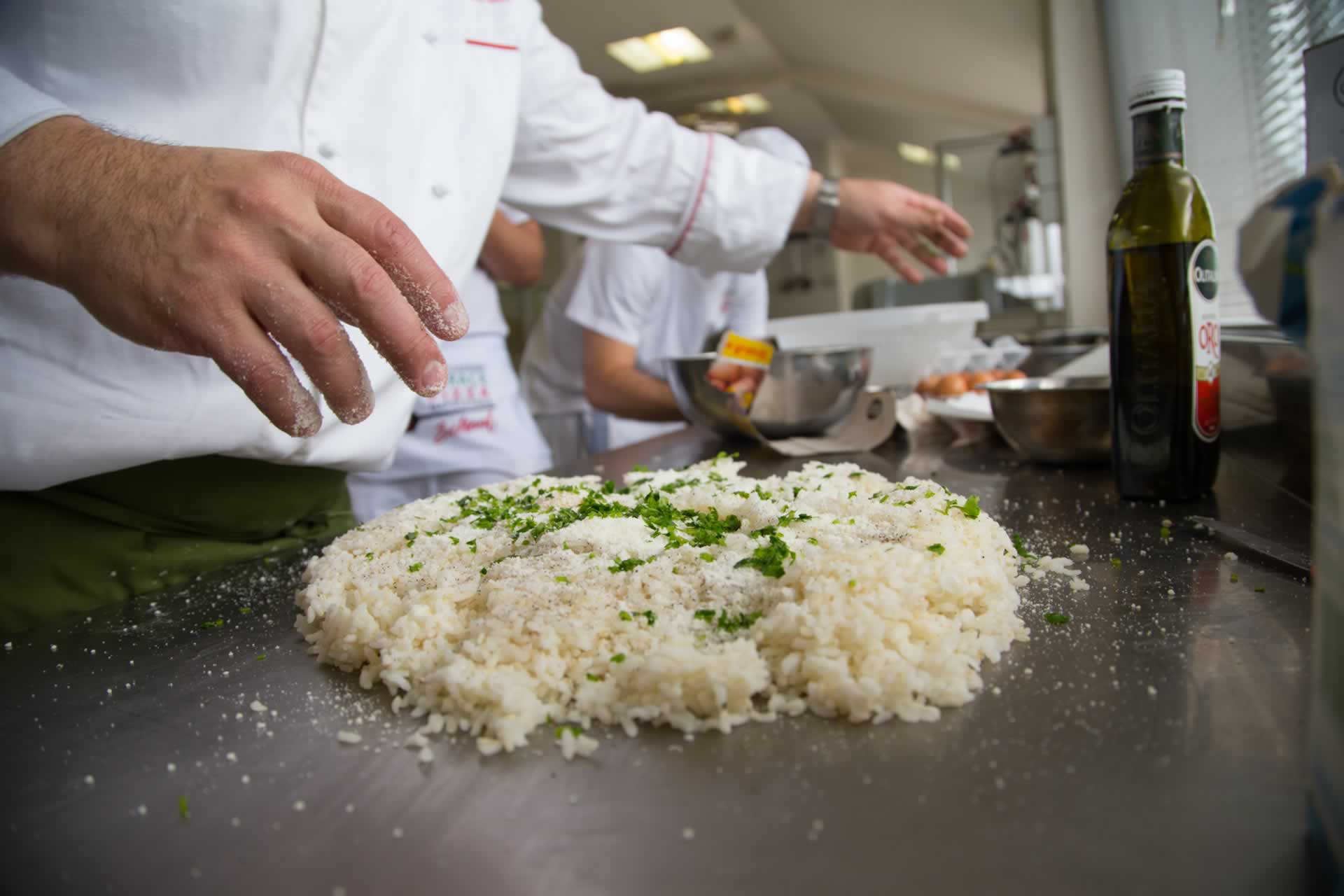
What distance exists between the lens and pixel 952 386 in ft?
6.42

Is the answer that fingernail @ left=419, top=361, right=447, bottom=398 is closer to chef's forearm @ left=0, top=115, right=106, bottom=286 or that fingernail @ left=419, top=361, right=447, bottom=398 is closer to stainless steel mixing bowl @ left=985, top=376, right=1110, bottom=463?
chef's forearm @ left=0, top=115, right=106, bottom=286

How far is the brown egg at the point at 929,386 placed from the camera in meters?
2.02

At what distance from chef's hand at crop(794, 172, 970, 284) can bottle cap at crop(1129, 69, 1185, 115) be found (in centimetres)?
94

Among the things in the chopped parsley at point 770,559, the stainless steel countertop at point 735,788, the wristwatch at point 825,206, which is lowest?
the stainless steel countertop at point 735,788

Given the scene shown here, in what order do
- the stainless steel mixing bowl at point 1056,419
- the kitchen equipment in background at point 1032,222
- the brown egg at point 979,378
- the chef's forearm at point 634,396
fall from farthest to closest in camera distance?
the kitchen equipment in background at point 1032,222
the chef's forearm at point 634,396
the brown egg at point 979,378
the stainless steel mixing bowl at point 1056,419

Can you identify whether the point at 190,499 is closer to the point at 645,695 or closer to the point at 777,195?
the point at 645,695

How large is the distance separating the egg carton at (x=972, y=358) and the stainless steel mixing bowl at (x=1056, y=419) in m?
0.82

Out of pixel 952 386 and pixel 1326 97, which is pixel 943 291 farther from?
pixel 1326 97

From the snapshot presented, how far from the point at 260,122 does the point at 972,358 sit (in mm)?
1703

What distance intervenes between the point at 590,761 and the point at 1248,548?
682 mm

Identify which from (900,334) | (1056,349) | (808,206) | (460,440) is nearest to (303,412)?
(808,206)

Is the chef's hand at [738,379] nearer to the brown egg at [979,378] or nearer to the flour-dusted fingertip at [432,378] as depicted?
the brown egg at [979,378]

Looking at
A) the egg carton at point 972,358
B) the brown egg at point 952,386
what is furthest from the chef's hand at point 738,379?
the egg carton at point 972,358

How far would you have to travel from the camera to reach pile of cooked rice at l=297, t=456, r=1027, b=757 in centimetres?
55
